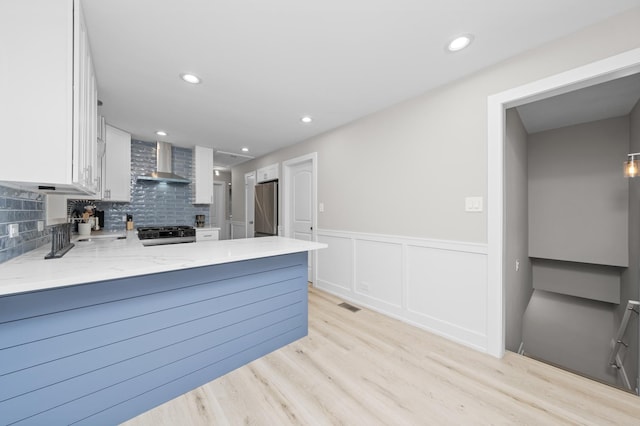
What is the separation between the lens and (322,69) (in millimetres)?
2105

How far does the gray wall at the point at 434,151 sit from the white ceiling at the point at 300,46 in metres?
0.11

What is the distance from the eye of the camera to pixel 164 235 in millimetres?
3719

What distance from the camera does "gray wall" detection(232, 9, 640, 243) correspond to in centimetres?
172

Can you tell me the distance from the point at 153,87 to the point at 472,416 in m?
3.72

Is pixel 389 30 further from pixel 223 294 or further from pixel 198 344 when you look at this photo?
pixel 198 344

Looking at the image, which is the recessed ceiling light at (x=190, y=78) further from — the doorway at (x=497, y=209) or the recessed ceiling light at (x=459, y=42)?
the doorway at (x=497, y=209)

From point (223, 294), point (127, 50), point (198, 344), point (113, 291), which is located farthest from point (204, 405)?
point (127, 50)

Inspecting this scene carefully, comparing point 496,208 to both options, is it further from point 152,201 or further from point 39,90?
point 152,201

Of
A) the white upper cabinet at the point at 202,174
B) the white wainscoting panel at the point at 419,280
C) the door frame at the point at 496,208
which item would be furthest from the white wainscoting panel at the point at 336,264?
the white upper cabinet at the point at 202,174

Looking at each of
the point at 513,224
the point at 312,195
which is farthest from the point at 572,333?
the point at 312,195

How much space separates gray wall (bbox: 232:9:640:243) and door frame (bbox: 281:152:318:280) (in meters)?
0.37

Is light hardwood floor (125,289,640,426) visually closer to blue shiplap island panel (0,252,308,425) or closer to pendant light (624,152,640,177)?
blue shiplap island panel (0,252,308,425)

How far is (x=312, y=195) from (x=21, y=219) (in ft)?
10.1

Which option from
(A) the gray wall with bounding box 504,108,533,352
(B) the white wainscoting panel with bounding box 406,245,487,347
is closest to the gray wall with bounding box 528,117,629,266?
(A) the gray wall with bounding box 504,108,533,352
